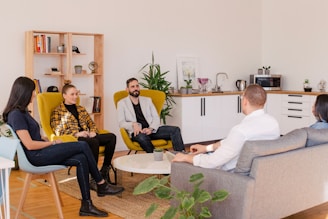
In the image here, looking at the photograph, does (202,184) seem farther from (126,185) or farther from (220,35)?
(220,35)

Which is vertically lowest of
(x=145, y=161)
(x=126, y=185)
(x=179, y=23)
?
(x=126, y=185)

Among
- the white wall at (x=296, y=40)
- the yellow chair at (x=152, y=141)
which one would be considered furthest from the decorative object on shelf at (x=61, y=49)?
the white wall at (x=296, y=40)

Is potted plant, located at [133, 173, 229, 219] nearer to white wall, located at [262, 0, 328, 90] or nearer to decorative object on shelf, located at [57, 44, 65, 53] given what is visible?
decorative object on shelf, located at [57, 44, 65, 53]

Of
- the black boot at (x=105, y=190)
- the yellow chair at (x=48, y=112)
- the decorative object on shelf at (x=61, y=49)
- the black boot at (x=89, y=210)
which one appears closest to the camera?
the black boot at (x=89, y=210)

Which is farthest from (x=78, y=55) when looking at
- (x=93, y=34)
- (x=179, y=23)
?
(x=179, y=23)

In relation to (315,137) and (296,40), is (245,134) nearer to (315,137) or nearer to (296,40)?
(315,137)

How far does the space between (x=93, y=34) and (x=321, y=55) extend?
4.14 meters

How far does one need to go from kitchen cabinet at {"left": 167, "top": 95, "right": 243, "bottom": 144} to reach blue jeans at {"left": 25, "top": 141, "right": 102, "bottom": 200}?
357cm

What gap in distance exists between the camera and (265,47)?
31.2 feet

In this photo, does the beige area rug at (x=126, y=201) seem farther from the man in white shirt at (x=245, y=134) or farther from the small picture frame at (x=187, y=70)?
the small picture frame at (x=187, y=70)

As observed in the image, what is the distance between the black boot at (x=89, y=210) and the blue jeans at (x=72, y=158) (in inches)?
2.0

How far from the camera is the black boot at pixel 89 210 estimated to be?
168 inches

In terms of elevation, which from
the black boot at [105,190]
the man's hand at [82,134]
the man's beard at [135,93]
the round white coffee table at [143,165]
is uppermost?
the man's beard at [135,93]

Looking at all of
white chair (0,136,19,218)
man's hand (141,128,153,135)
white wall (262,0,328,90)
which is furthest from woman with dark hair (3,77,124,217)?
white wall (262,0,328,90)
